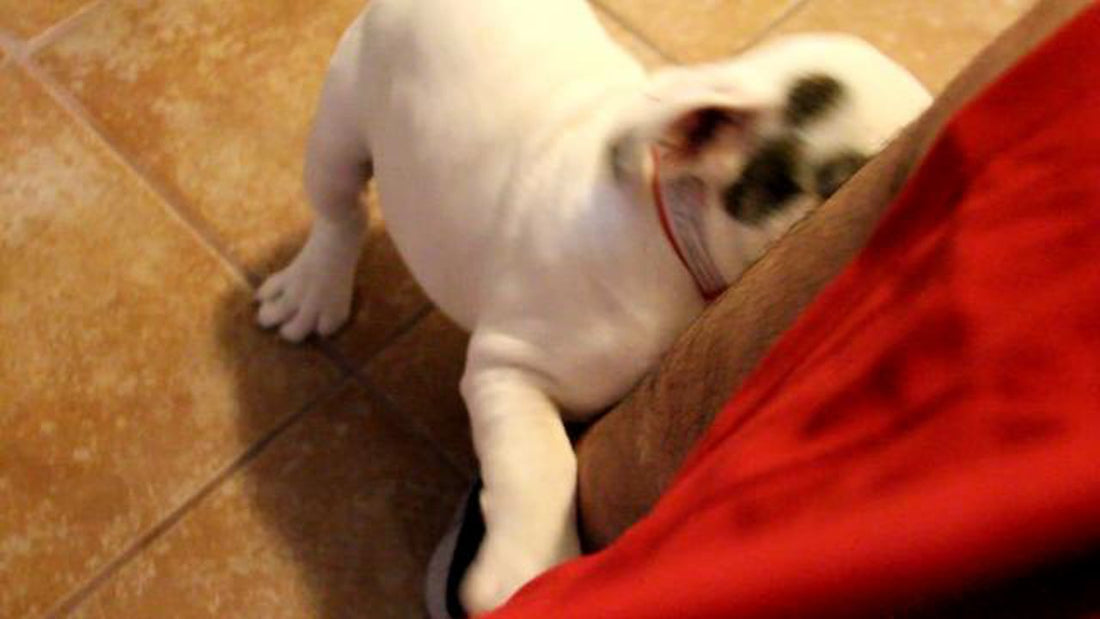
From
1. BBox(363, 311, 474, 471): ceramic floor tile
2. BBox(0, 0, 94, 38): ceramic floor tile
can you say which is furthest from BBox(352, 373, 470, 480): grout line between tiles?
BBox(0, 0, 94, 38): ceramic floor tile

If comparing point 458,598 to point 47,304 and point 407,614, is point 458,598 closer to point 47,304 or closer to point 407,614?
point 407,614

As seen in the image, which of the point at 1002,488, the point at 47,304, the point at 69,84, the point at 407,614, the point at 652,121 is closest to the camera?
the point at 1002,488

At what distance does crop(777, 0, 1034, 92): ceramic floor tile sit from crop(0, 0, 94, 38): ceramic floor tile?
2.77 feet

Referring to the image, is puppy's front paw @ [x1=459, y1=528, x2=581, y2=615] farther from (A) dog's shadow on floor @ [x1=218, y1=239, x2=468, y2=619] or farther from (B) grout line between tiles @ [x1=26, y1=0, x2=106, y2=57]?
(B) grout line between tiles @ [x1=26, y1=0, x2=106, y2=57]

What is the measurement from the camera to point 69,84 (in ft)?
4.44

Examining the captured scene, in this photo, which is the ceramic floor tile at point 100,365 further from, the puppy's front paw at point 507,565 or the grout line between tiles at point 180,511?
the puppy's front paw at point 507,565

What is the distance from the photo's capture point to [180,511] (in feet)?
3.69

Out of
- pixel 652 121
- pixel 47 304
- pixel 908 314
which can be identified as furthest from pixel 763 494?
pixel 47 304

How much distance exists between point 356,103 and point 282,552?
1.42 ft

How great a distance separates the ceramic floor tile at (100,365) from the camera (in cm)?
112

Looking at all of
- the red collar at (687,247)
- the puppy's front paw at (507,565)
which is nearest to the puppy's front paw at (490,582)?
the puppy's front paw at (507,565)

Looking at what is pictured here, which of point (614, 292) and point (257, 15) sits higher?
point (614, 292)

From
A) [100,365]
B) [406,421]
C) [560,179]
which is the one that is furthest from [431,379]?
[560,179]

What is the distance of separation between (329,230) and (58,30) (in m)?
0.50
